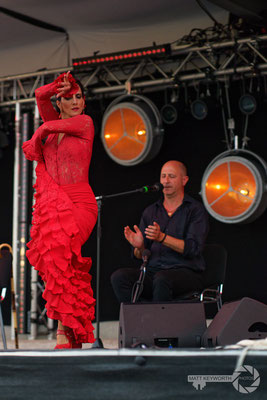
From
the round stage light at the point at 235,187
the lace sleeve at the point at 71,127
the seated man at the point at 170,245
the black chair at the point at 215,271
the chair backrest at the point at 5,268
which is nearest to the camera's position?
the lace sleeve at the point at 71,127

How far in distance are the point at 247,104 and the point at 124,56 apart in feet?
4.16

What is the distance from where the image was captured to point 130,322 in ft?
8.23

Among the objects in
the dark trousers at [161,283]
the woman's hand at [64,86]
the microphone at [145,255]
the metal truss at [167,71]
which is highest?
the metal truss at [167,71]

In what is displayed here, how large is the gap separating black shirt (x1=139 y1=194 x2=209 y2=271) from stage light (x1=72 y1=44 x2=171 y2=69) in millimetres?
2099

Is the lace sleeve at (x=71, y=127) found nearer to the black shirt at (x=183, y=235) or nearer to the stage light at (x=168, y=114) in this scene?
the black shirt at (x=183, y=235)

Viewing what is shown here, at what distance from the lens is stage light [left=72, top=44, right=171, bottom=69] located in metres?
5.78

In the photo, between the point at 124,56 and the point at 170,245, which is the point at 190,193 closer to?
the point at 124,56

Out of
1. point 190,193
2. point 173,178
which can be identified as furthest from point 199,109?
point 173,178

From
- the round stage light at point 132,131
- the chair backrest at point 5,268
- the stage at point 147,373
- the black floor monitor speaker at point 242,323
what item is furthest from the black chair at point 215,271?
the stage at point 147,373

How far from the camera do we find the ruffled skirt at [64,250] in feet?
9.10

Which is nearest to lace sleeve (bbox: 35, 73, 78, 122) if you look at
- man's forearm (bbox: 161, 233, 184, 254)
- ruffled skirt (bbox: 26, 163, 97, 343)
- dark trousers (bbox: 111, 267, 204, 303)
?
ruffled skirt (bbox: 26, 163, 97, 343)

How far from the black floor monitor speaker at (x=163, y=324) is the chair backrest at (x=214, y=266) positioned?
1774mm

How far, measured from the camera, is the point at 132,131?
244 inches

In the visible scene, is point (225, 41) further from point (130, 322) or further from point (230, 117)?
point (130, 322)
